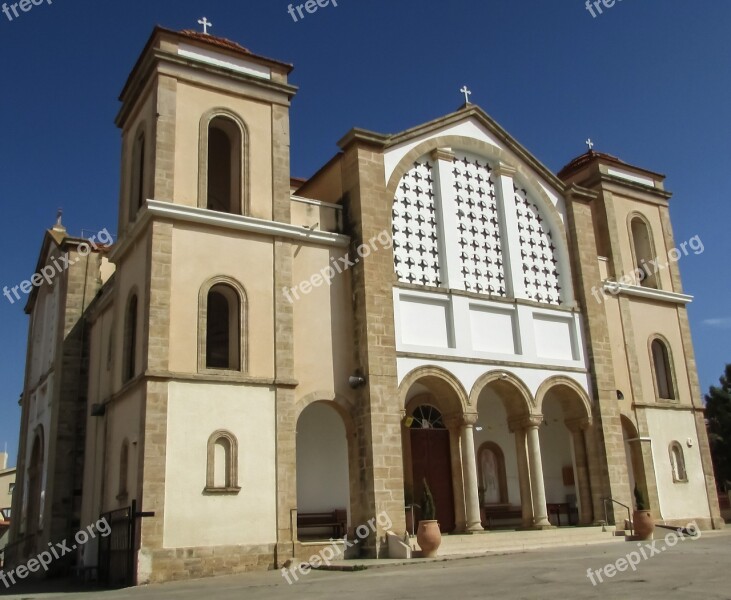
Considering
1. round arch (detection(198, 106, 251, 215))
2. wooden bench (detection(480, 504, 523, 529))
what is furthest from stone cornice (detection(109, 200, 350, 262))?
wooden bench (detection(480, 504, 523, 529))

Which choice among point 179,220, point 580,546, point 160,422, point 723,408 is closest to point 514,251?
point 580,546

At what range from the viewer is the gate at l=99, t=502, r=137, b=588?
1534 centimetres

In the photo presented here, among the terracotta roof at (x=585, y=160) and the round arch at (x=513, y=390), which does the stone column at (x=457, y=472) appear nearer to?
the round arch at (x=513, y=390)

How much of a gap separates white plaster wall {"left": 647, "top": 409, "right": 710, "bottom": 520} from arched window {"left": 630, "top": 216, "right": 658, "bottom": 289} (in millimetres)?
4548

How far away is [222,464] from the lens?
648 inches

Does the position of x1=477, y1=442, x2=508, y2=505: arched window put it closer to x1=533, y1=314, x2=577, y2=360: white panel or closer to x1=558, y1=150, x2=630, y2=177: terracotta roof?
x1=533, y1=314, x2=577, y2=360: white panel

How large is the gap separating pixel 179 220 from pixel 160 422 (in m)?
4.53

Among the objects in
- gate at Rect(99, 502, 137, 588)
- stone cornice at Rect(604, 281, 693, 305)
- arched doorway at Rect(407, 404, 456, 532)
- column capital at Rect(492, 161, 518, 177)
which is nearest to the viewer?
gate at Rect(99, 502, 137, 588)

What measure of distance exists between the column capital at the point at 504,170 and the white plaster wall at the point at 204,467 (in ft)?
32.7

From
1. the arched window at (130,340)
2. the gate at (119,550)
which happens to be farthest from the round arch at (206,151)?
the gate at (119,550)

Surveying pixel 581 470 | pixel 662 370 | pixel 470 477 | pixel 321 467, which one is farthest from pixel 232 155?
pixel 662 370

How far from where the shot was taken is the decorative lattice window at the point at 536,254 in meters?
22.6

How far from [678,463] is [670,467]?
0.53m

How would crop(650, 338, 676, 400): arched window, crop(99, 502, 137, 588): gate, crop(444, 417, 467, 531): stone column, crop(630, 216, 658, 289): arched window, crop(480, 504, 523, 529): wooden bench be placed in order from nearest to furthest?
crop(99, 502, 137, 588): gate → crop(444, 417, 467, 531): stone column → crop(480, 504, 523, 529): wooden bench → crop(650, 338, 676, 400): arched window → crop(630, 216, 658, 289): arched window
